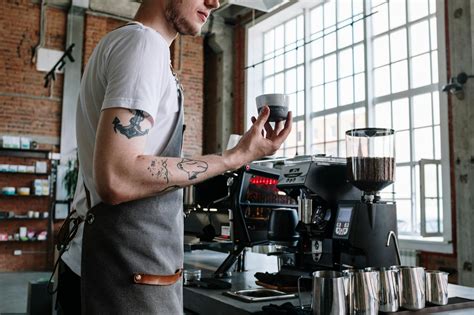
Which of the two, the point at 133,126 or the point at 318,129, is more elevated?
the point at 318,129

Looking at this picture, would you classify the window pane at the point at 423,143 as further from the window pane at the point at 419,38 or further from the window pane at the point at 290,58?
the window pane at the point at 290,58

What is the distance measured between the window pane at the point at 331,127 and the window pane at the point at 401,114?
1163 millimetres

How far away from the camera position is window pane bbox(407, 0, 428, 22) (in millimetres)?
6199

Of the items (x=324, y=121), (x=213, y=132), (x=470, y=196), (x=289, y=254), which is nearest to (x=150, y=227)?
(x=289, y=254)

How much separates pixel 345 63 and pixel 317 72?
700mm

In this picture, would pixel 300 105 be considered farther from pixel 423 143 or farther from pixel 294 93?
pixel 423 143

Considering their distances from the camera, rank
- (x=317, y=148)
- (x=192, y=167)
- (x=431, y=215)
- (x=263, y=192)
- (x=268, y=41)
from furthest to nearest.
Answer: (x=268, y=41) → (x=317, y=148) → (x=431, y=215) → (x=263, y=192) → (x=192, y=167)

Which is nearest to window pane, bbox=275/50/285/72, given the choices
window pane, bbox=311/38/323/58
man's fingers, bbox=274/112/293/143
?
window pane, bbox=311/38/323/58

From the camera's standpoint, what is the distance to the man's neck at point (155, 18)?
1.24 metres

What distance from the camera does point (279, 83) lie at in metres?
8.90

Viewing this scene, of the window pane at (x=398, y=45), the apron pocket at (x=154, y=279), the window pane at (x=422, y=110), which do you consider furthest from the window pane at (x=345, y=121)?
the apron pocket at (x=154, y=279)

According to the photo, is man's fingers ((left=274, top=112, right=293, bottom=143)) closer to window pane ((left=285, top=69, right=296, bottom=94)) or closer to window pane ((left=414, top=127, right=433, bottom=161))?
window pane ((left=414, top=127, right=433, bottom=161))

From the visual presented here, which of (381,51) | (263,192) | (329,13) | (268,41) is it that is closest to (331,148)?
(381,51)

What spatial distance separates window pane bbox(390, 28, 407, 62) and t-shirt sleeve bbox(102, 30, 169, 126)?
19.6ft
